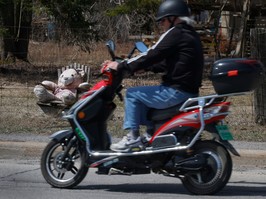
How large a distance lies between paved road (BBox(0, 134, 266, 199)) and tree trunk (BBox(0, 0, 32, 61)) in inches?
410

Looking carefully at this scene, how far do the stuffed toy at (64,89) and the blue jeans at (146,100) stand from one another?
4237 millimetres

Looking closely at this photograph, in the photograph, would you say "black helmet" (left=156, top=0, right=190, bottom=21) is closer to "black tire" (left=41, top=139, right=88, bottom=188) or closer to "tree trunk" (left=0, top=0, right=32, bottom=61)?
"black tire" (left=41, top=139, right=88, bottom=188)

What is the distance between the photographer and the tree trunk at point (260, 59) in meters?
11.0

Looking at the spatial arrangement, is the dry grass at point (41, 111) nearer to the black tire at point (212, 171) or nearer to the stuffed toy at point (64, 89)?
the stuffed toy at point (64, 89)

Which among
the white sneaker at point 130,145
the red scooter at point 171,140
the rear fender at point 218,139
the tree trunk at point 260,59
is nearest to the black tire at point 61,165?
the red scooter at point 171,140

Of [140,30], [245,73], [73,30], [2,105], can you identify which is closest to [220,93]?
[245,73]

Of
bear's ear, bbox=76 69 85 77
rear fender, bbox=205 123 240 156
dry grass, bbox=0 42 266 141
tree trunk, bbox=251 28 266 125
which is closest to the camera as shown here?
rear fender, bbox=205 123 240 156

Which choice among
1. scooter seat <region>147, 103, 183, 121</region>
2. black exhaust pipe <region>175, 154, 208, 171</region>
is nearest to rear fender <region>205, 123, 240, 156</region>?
black exhaust pipe <region>175, 154, 208, 171</region>

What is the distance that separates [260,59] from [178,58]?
447 centimetres

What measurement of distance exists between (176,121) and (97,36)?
1366 cm

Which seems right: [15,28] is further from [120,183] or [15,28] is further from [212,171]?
[212,171]

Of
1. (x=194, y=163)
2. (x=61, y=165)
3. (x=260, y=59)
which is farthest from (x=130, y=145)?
(x=260, y=59)

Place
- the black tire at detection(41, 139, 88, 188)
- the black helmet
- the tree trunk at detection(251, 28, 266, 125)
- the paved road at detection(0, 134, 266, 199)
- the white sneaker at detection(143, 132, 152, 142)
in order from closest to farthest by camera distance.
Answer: the black helmet < the white sneaker at detection(143, 132, 152, 142) < the paved road at detection(0, 134, 266, 199) < the black tire at detection(41, 139, 88, 188) < the tree trunk at detection(251, 28, 266, 125)

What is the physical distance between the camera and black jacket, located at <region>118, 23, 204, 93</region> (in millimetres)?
6895
